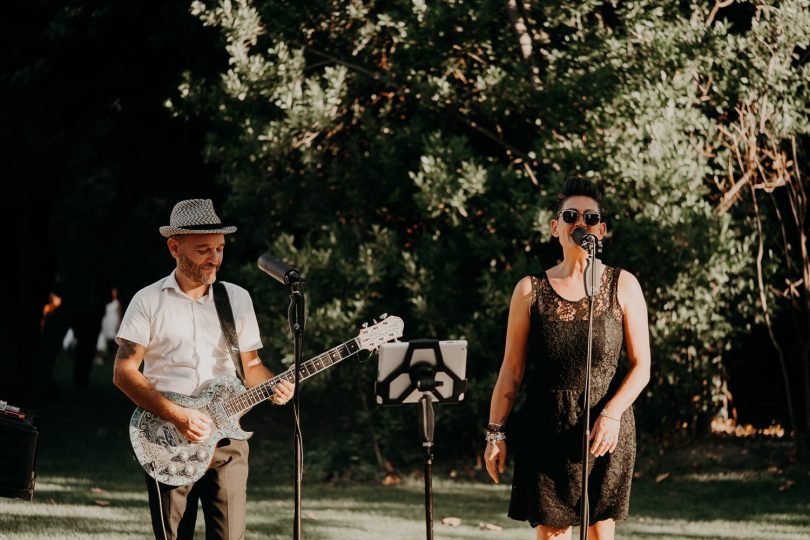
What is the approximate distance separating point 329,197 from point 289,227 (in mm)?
606

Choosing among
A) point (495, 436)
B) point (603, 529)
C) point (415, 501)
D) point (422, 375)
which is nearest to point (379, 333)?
point (422, 375)

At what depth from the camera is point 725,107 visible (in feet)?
36.1

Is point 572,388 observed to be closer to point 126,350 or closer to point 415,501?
point 126,350

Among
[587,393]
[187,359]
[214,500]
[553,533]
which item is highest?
[187,359]

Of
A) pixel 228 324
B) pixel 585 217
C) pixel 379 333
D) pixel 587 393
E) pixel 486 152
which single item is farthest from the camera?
pixel 486 152

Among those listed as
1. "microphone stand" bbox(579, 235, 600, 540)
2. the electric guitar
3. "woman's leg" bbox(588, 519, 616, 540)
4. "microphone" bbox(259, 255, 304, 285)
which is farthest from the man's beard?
"woman's leg" bbox(588, 519, 616, 540)

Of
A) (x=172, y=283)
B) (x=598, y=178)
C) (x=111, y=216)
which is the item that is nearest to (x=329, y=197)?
(x=598, y=178)

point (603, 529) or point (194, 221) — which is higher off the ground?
point (194, 221)

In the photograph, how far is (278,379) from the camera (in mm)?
5555

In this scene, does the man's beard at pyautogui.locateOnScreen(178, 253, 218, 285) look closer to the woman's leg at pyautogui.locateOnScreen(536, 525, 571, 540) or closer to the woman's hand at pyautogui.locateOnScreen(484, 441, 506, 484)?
the woman's hand at pyautogui.locateOnScreen(484, 441, 506, 484)

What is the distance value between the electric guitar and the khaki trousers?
6 centimetres

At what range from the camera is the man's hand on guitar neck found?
5.31m

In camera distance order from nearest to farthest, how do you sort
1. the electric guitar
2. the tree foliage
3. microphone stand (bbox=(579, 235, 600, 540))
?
microphone stand (bbox=(579, 235, 600, 540)) → the electric guitar → the tree foliage

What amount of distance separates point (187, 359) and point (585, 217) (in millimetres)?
1998
